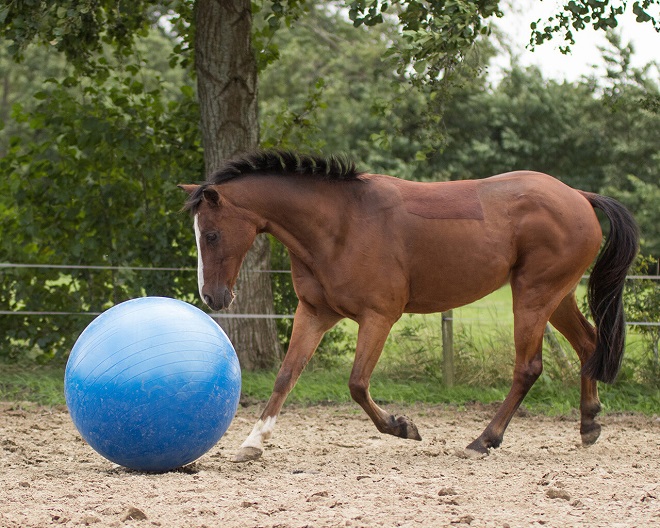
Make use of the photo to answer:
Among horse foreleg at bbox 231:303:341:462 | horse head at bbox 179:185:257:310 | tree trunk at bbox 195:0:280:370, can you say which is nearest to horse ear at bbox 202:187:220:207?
horse head at bbox 179:185:257:310

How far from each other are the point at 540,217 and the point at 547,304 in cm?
58

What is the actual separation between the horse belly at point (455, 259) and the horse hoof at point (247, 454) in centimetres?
140

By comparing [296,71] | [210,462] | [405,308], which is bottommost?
[210,462]

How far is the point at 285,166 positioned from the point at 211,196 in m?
0.61

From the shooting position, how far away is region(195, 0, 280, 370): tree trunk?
842 centimetres

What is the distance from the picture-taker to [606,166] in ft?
79.0

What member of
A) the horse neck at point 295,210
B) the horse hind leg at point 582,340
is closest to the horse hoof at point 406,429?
the horse neck at point 295,210

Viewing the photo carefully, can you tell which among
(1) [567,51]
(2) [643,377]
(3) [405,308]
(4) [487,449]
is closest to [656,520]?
(4) [487,449]

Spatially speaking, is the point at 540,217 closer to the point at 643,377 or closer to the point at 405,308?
the point at 405,308

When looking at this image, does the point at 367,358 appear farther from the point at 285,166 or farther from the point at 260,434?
the point at 285,166

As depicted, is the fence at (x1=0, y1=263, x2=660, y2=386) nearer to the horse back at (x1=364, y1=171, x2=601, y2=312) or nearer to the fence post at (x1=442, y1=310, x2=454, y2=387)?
the fence post at (x1=442, y1=310, x2=454, y2=387)

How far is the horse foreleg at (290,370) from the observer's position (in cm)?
530

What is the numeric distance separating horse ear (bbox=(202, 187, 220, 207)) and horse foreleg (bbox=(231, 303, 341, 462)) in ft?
3.05

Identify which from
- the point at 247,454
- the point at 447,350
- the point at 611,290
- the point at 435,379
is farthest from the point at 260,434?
the point at 435,379
